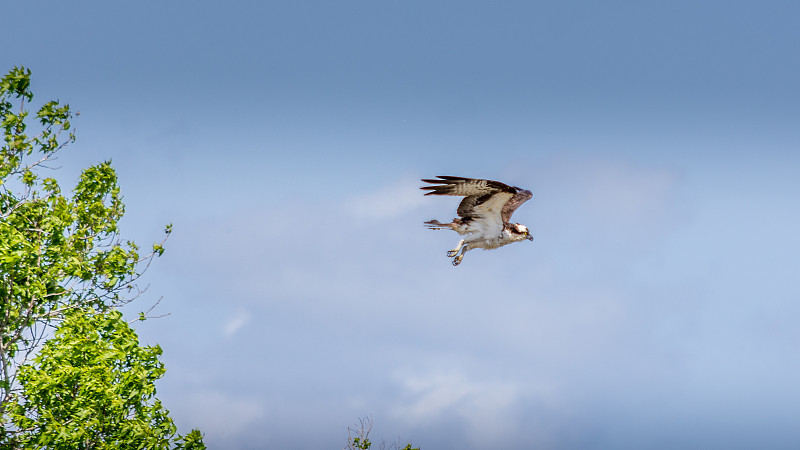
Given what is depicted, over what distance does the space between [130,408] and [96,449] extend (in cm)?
113

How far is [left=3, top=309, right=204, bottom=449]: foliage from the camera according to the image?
814 inches

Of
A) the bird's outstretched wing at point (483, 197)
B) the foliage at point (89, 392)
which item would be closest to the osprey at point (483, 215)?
the bird's outstretched wing at point (483, 197)

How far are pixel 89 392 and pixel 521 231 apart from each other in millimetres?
9911

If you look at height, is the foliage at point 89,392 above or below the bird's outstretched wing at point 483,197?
below

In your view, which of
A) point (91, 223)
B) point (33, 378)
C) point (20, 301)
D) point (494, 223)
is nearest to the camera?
point (494, 223)

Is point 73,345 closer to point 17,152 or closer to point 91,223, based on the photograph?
point 91,223

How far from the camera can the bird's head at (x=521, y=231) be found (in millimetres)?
19922

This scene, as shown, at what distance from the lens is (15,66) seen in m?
23.4

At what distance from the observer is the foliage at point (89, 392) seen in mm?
20688

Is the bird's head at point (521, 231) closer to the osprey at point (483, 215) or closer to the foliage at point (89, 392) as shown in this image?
the osprey at point (483, 215)

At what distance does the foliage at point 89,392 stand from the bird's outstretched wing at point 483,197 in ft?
26.7

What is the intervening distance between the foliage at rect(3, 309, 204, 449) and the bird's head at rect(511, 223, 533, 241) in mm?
8797

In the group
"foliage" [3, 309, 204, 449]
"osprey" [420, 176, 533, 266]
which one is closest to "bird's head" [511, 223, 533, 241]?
"osprey" [420, 176, 533, 266]

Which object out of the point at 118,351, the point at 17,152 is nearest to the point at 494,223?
the point at 118,351
